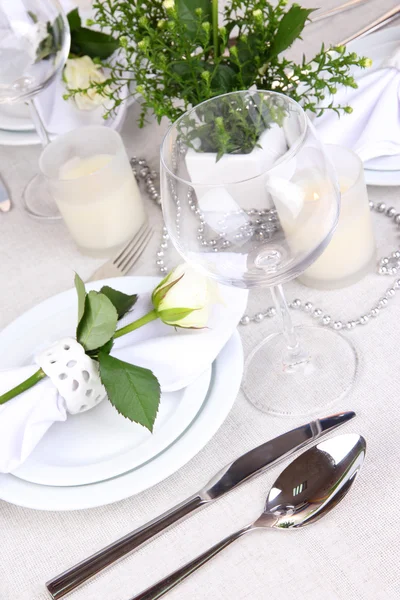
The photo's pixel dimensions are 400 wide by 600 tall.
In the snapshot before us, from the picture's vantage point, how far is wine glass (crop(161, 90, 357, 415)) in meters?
0.56

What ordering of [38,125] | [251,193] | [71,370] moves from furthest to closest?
[38,125]
[71,370]
[251,193]

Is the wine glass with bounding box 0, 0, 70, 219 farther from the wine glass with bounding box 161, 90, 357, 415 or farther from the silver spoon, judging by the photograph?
the silver spoon

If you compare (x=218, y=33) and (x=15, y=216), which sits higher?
(x=218, y=33)

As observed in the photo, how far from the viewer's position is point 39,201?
108cm

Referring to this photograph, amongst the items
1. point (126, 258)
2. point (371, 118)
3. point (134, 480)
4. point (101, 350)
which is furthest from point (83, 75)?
point (134, 480)

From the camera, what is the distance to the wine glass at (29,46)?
912mm

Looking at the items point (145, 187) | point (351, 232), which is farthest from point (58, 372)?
point (145, 187)

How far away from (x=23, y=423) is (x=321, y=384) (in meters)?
0.28

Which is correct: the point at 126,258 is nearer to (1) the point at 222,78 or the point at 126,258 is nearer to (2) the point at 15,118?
(1) the point at 222,78

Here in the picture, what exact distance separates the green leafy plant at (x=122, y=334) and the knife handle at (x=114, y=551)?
8 cm

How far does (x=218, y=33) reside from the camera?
33.7 inches

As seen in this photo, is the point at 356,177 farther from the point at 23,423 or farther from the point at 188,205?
the point at 23,423

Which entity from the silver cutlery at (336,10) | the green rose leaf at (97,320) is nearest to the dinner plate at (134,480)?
the green rose leaf at (97,320)

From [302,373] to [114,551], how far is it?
255mm
